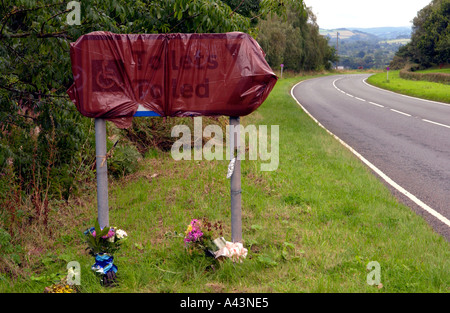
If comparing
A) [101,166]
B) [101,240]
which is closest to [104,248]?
[101,240]

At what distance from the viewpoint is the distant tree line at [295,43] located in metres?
38.3

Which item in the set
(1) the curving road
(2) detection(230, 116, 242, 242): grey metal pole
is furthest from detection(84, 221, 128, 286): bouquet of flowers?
(1) the curving road

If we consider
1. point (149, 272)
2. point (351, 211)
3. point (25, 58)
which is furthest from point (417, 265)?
point (25, 58)

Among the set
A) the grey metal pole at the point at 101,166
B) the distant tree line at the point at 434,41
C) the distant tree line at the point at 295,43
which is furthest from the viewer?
the distant tree line at the point at 434,41

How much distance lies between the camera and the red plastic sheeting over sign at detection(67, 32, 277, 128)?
420cm

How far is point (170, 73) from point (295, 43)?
165 ft

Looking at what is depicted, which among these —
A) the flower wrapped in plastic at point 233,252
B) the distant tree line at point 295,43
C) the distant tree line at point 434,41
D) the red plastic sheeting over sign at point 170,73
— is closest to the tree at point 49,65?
the red plastic sheeting over sign at point 170,73

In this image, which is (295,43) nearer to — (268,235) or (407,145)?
(407,145)

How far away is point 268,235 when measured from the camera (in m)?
5.02

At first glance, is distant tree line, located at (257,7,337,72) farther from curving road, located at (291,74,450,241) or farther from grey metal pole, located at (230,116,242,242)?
grey metal pole, located at (230,116,242,242)

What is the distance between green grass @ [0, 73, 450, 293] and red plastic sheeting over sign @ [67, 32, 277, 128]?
1.52 meters

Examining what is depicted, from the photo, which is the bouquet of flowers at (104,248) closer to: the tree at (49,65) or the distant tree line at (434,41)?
the tree at (49,65)

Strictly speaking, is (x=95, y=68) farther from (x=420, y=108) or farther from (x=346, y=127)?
(x=420, y=108)

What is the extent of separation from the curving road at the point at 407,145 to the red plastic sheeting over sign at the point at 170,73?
3.16 meters
